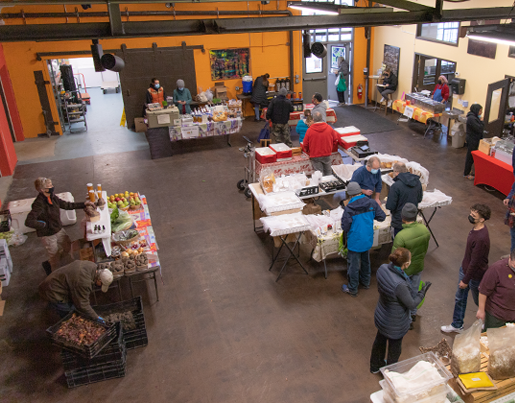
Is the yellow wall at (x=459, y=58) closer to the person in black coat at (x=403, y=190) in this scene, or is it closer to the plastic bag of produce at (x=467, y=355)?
the person in black coat at (x=403, y=190)

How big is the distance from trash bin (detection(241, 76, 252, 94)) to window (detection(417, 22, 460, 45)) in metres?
5.36

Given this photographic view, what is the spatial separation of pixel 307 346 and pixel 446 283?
96.5 inches

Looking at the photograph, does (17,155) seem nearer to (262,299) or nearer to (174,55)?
(174,55)

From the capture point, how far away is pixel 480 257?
5051 mm

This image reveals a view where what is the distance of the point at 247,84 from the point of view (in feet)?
49.1

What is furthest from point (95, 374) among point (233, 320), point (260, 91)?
point (260, 91)

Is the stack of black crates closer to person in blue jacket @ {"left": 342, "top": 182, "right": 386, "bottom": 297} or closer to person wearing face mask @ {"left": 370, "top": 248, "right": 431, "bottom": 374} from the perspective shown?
person wearing face mask @ {"left": 370, "top": 248, "right": 431, "bottom": 374}

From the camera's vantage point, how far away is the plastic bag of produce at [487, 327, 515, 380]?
355 centimetres

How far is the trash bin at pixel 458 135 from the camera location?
Result: 11742 millimetres

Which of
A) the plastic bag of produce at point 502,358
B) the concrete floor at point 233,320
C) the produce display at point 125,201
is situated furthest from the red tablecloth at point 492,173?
the produce display at point 125,201

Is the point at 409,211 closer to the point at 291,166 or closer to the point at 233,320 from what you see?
the point at 233,320

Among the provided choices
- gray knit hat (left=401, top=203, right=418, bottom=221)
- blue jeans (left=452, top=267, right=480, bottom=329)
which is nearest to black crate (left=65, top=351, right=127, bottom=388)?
gray knit hat (left=401, top=203, right=418, bottom=221)

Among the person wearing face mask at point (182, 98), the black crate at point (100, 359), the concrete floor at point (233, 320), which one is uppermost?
the person wearing face mask at point (182, 98)

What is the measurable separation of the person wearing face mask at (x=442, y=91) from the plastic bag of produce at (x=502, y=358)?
33.5ft
